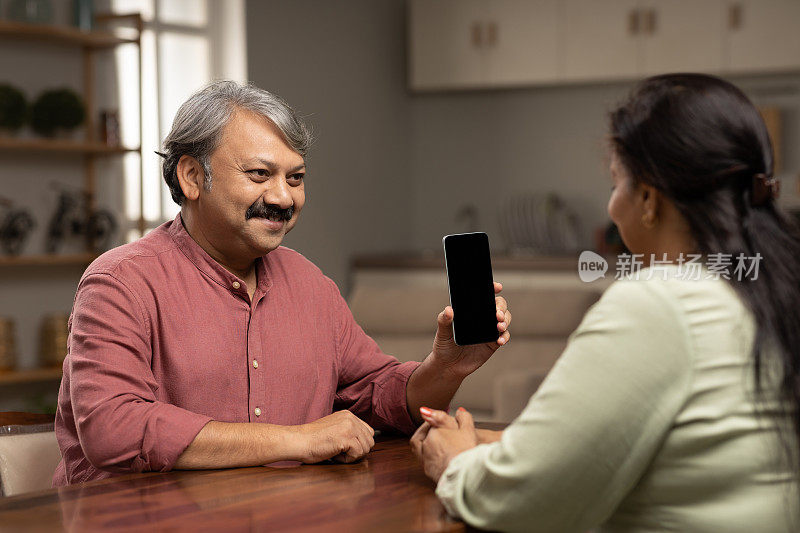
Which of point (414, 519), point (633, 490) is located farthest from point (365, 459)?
point (633, 490)

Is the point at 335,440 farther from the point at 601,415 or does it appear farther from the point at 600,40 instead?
the point at 600,40

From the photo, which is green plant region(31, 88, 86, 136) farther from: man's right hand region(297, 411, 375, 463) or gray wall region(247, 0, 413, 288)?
man's right hand region(297, 411, 375, 463)

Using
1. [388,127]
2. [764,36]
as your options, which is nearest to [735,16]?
[764,36]

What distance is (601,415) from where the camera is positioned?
1.10 m

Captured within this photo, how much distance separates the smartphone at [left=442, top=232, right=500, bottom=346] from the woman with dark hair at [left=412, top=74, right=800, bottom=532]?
1.42 feet

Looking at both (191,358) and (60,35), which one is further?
(60,35)

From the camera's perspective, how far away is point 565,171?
20.8 ft

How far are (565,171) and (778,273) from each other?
17.3 ft

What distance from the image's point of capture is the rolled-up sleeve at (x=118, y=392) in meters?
1.50

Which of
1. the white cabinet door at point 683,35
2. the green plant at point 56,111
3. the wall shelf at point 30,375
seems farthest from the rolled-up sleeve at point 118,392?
the white cabinet door at point 683,35

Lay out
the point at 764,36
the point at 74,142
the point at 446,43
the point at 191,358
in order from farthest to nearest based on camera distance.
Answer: the point at 446,43 < the point at 764,36 < the point at 74,142 < the point at 191,358

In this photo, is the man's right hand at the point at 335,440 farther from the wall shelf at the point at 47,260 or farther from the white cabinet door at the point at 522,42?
the white cabinet door at the point at 522,42

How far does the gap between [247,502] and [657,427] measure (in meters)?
0.56

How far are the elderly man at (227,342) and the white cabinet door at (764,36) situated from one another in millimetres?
4160
